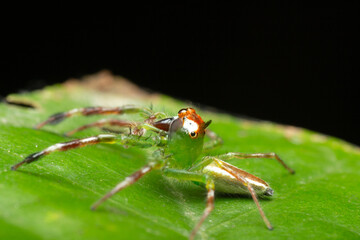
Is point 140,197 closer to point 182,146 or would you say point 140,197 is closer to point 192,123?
point 182,146

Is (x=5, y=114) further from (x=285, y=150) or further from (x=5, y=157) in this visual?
(x=285, y=150)

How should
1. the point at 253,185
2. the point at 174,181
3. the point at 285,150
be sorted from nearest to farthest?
the point at 253,185 → the point at 174,181 → the point at 285,150

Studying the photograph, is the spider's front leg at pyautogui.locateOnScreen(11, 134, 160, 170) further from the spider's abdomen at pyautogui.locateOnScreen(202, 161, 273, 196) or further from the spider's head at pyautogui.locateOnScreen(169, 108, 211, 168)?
the spider's abdomen at pyautogui.locateOnScreen(202, 161, 273, 196)

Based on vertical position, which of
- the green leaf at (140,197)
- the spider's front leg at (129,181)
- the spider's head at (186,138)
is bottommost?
the green leaf at (140,197)

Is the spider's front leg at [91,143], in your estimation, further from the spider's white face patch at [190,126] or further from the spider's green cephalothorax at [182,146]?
the spider's white face patch at [190,126]

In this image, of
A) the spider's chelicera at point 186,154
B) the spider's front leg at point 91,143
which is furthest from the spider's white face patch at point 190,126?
the spider's front leg at point 91,143

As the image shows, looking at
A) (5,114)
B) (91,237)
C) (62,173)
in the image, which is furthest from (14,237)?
(5,114)

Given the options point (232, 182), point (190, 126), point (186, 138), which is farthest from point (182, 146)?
point (232, 182)
